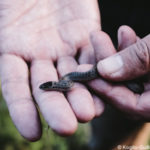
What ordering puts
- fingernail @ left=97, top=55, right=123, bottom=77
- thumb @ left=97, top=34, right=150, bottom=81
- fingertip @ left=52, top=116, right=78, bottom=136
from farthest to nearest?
fingernail @ left=97, top=55, right=123, bottom=77, thumb @ left=97, top=34, right=150, bottom=81, fingertip @ left=52, top=116, right=78, bottom=136

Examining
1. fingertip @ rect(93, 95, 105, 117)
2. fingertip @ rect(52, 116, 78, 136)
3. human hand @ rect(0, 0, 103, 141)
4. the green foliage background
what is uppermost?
human hand @ rect(0, 0, 103, 141)

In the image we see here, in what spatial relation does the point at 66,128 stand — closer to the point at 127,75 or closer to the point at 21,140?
the point at 127,75

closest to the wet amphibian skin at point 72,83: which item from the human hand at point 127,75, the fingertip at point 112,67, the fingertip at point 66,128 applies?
the human hand at point 127,75

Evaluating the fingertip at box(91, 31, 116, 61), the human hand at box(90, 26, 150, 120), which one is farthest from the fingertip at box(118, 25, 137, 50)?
the human hand at box(90, 26, 150, 120)

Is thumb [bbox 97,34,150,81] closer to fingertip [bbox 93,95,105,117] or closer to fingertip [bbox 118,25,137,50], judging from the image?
fingertip [bbox 93,95,105,117]

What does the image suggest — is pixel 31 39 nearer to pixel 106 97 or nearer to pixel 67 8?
pixel 67 8

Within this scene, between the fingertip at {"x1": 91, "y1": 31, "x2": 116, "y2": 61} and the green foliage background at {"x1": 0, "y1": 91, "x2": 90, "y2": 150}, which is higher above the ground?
the fingertip at {"x1": 91, "y1": 31, "x2": 116, "y2": 61}

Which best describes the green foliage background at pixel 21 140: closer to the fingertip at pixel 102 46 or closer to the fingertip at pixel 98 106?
the fingertip at pixel 98 106
